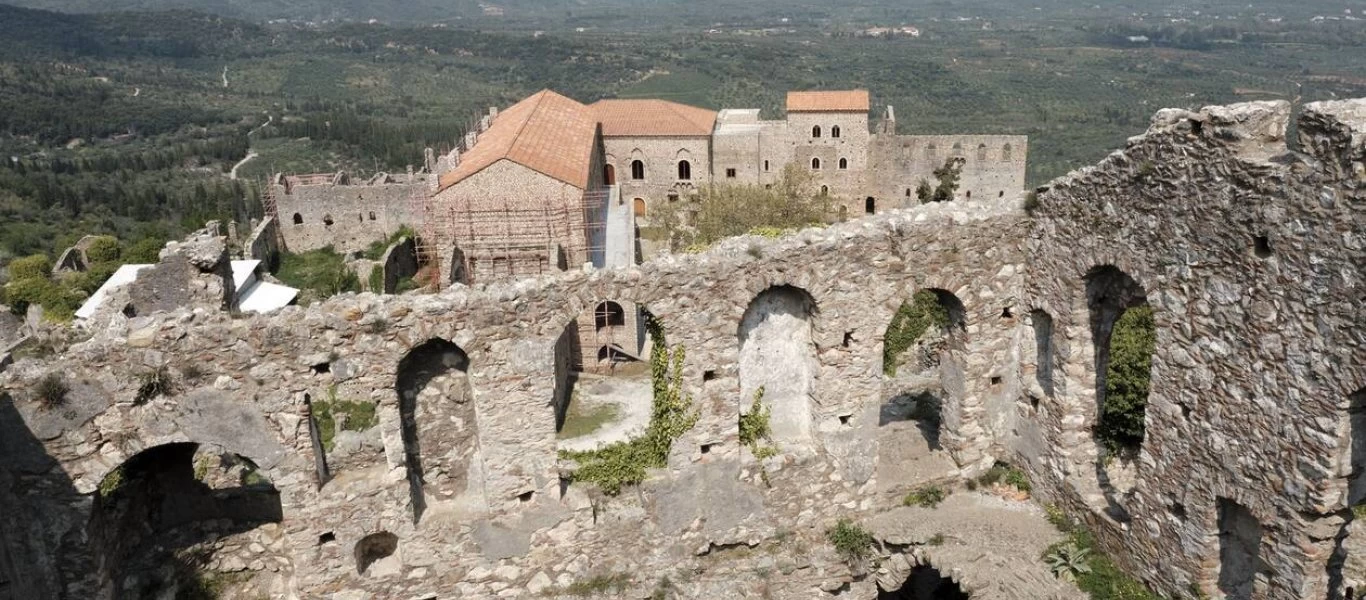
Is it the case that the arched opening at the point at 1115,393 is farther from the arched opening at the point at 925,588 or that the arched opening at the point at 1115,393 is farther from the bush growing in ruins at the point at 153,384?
the bush growing in ruins at the point at 153,384

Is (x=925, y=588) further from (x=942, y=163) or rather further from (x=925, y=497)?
(x=942, y=163)

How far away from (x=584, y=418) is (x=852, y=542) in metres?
6.95

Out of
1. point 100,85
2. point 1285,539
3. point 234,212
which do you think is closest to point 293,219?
point 234,212

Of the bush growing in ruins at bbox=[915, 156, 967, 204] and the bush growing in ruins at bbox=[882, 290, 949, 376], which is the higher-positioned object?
the bush growing in ruins at bbox=[882, 290, 949, 376]

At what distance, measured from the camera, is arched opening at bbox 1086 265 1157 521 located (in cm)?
1034

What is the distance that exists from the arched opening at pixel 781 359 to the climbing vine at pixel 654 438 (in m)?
1.01

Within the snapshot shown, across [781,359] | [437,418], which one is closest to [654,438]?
[781,359]

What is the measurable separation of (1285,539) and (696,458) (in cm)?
594

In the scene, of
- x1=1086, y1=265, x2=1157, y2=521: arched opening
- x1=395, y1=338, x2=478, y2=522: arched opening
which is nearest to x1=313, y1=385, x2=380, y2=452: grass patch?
x1=395, y1=338, x2=478, y2=522: arched opening

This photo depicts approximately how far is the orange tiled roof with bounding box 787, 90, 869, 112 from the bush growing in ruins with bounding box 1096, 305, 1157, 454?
33.2 meters

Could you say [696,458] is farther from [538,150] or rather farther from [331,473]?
[538,150]

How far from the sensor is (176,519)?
10.6m

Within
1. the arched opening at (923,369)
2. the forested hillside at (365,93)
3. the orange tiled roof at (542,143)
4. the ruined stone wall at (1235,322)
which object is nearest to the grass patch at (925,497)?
the arched opening at (923,369)

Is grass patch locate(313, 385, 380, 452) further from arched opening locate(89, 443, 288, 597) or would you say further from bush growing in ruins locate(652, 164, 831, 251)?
bush growing in ruins locate(652, 164, 831, 251)
